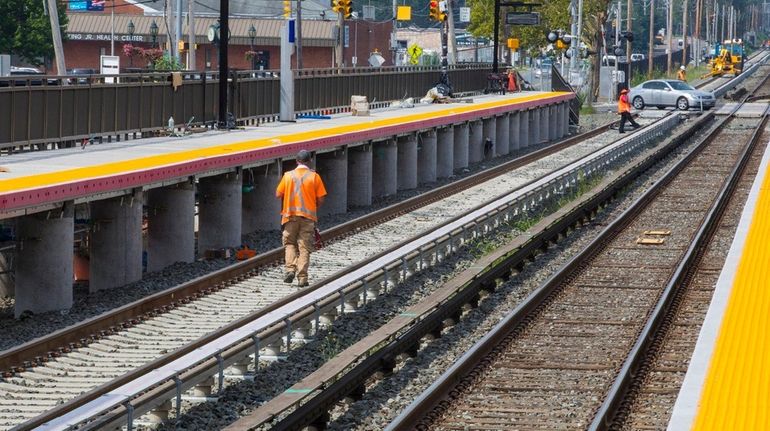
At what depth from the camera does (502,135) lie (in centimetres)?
4525

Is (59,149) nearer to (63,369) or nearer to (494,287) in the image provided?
(494,287)

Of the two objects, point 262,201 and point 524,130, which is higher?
point 524,130

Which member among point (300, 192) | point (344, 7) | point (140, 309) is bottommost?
point (140, 309)

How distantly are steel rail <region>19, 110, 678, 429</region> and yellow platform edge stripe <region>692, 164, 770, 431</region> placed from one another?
156 inches

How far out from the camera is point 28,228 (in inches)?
668

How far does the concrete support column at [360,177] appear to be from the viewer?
96.9 feet

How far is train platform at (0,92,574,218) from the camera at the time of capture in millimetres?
16922

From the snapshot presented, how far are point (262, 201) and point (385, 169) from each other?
753 centimetres

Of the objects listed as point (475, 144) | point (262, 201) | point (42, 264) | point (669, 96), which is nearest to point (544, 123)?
Result: point (475, 144)

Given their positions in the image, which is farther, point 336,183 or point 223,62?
point 223,62

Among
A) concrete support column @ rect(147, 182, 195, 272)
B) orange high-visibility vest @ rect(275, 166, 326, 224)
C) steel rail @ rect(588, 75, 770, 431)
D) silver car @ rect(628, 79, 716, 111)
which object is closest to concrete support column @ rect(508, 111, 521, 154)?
steel rail @ rect(588, 75, 770, 431)

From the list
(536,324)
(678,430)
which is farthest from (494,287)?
(678,430)

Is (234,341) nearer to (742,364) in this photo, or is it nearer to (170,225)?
(742,364)

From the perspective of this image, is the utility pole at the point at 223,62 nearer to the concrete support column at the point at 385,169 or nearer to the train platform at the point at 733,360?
the concrete support column at the point at 385,169
